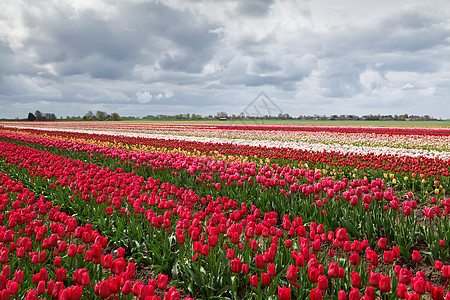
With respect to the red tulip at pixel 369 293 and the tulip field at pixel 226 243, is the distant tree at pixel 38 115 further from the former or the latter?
the red tulip at pixel 369 293

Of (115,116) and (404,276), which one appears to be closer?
(404,276)

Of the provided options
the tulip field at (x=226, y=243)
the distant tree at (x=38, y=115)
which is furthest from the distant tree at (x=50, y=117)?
the tulip field at (x=226, y=243)

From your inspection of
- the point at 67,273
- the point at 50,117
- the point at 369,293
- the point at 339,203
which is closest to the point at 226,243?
the point at 67,273

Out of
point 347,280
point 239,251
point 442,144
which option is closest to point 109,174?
point 239,251

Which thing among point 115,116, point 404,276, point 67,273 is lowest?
point 67,273

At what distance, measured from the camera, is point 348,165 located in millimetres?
9562

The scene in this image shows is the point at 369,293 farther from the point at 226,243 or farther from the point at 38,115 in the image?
the point at 38,115

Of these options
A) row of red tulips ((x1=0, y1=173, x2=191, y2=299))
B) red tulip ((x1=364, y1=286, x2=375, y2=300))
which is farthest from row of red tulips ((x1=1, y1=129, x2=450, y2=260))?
red tulip ((x1=364, y1=286, x2=375, y2=300))

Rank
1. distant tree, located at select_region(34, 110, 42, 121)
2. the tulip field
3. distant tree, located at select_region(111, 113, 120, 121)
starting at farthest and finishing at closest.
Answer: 1. distant tree, located at select_region(111, 113, 120, 121)
2. distant tree, located at select_region(34, 110, 42, 121)
3. the tulip field

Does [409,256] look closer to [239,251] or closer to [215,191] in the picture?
[239,251]

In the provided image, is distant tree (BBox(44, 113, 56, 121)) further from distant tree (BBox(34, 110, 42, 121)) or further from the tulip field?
the tulip field

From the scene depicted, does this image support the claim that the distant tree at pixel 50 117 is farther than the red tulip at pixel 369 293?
Yes

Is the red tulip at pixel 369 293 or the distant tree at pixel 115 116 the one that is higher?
the distant tree at pixel 115 116

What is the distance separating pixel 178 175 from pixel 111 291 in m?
6.16
